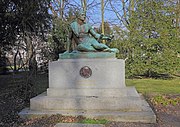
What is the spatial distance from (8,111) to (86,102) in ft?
7.03

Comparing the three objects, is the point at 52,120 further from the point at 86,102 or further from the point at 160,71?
the point at 160,71

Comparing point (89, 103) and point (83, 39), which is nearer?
point (89, 103)

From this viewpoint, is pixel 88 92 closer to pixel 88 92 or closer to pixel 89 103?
pixel 88 92

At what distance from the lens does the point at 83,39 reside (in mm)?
6535

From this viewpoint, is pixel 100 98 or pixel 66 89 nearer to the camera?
pixel 100 98

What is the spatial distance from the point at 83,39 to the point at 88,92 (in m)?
1.44

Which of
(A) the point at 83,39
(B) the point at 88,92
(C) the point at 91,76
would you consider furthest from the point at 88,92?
(A) the point at 83,39

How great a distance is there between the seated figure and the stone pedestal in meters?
0.29

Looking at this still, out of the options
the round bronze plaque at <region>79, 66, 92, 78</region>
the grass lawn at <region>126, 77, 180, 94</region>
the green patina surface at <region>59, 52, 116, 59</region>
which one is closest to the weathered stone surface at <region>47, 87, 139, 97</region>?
the round bronze plaque at <region>79, 66, 92, 78</region>

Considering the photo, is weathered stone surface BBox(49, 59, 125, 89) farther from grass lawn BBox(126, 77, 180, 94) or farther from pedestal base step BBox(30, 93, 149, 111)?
grass lawn BBox(126, 77, 180, 94)

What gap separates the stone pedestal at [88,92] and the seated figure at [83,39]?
288mm

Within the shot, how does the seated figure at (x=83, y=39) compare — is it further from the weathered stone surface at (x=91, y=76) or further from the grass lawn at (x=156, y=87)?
the grass lawn at (x=156, y=87)

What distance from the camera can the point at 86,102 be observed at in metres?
5.69

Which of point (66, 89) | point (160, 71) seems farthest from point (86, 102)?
point (160, 71)
